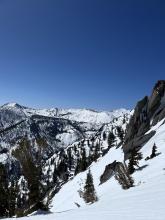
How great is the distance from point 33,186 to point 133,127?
1919 inches

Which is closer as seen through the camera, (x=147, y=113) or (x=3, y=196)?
(x=3, y=196)

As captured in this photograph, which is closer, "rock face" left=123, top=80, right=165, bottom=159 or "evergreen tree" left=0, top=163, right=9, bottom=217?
"evergreen tree" left=0, top=163, right=9, bottom=217

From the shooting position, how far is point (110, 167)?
54.4m

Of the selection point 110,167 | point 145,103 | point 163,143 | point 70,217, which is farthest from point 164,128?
A: point 70,217

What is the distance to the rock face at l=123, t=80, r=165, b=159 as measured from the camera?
225 feet

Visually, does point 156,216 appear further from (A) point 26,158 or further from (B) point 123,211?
(A) point 26,158

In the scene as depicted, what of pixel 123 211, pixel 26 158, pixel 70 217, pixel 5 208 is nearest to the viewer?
pixel 123 211

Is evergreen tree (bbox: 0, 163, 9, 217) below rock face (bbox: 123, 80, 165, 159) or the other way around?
below

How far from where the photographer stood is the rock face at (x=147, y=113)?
68.7 meters

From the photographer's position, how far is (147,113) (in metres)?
74.6

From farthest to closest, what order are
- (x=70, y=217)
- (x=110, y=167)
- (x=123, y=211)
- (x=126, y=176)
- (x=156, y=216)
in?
1. (x=110, y=167)
2. (x=126, y=176)
3. (x=70, y=217)
4. (x=123, y=211)
5. (x=156, y=216)

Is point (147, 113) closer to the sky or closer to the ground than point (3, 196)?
closer to the sky

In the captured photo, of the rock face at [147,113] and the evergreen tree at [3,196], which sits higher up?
the rock face at [147,113]

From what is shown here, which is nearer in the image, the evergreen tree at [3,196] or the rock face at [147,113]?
the evergreen tree at [3,196]
